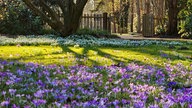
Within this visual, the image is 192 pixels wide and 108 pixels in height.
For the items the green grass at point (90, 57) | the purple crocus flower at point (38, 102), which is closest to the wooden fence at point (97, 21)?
the green grass at point (90, 57)

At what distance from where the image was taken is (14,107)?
338 cm

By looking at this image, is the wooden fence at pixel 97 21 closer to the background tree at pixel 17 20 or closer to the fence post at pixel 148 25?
the fence post at pixel 148 25

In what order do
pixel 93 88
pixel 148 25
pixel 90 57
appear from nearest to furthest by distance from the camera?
pixel 93 88 < pixel 90 57 < pixel 148 25

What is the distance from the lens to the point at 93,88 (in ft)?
15.1

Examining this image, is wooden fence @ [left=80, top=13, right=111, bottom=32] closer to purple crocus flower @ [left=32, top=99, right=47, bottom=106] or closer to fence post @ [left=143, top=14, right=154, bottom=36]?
fence post @ [left=143, top=14, right=154, bottom=36]

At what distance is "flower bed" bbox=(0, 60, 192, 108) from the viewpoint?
3.72 m

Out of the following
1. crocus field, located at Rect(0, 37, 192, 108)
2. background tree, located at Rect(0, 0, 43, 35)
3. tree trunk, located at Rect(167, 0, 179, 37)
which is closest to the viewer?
crocus field, located at Rect(0, 37, 192, 108)

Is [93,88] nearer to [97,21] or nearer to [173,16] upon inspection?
[173,16]

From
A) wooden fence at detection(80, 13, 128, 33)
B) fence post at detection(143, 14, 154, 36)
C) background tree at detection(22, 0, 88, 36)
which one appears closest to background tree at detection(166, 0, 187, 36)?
fence post at detection(143, 14, 154, 36)

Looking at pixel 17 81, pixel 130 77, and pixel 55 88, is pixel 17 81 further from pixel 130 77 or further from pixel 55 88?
pixel 130 77

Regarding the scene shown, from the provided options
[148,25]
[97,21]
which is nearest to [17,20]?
[97,21]

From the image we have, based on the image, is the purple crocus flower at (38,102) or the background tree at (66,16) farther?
the background tree at (66,16)

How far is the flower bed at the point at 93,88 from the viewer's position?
3.72 m

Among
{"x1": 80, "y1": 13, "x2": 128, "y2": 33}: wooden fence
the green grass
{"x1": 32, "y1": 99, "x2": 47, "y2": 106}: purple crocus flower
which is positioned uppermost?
{"x1": 80, "y1": 13, "x2": 128, "y2": 33}: wooden fence
